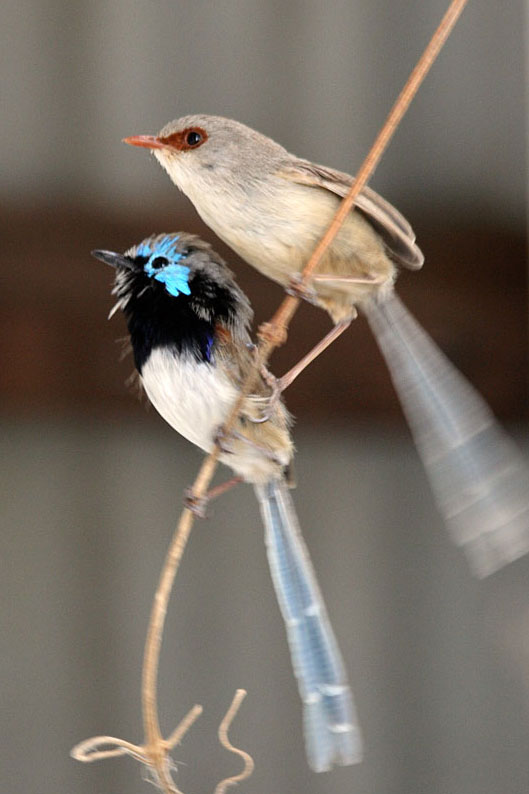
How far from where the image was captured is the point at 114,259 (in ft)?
1.32

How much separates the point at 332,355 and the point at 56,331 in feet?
1.13

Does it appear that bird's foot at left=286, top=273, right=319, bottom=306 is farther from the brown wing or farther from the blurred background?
the blurred background

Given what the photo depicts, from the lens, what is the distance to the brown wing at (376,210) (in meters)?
0.42

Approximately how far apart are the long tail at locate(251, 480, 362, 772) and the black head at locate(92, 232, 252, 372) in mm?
94

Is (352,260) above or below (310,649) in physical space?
above

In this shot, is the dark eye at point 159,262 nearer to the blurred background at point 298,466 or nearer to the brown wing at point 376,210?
the brown wing at point 376,210

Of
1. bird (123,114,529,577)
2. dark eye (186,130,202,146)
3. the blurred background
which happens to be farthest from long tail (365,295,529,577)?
the blurred background

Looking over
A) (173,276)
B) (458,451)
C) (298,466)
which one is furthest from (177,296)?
(298,466)

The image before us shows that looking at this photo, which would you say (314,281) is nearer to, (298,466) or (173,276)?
(173,276)

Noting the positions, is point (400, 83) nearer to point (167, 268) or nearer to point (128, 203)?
point (128, 203)

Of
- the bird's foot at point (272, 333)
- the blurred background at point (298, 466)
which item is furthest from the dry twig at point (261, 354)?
the blurred background at point (298, 466)

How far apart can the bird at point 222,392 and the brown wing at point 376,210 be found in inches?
2.1

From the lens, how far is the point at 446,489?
39 cm

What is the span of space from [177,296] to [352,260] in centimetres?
8
